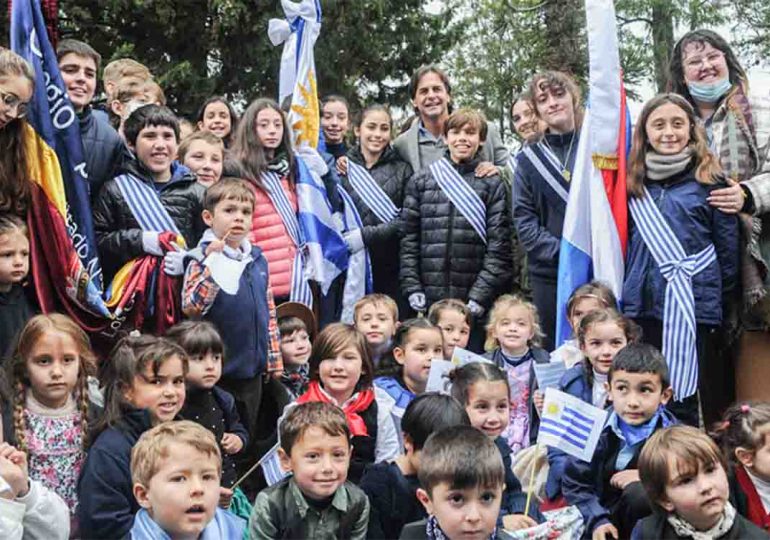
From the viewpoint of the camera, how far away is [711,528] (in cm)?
461

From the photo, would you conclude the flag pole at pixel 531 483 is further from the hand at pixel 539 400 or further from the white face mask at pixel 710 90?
the white face mask at pixel 710 90

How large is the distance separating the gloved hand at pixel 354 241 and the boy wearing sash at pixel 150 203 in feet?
4.27

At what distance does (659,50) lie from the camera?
15242 mm

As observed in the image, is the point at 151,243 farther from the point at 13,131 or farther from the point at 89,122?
the point at 13,131

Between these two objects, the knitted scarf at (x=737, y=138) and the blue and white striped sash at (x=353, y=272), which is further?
the blue and white striped sash at (x=353, y=272)

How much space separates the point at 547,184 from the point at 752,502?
2.82m

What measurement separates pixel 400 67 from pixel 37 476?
1102cm

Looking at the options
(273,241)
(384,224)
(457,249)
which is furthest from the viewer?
(384,224)

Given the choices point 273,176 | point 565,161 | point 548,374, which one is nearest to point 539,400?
point 548,374

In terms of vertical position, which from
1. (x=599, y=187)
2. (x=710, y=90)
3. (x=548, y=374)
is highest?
(x=710, y=90)

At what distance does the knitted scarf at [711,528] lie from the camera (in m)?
4.57

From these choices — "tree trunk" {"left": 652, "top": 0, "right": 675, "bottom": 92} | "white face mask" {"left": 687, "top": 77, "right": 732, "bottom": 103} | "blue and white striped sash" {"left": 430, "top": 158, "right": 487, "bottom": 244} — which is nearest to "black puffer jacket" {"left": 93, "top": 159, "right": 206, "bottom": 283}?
"blue and white striped sash" {"left": 430, "top": 158, "right": 487, "bottom": 244}

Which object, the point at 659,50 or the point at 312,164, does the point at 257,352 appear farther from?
the point at 659,50

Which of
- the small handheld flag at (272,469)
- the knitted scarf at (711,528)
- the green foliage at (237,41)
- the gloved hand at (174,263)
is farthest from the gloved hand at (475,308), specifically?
the green foliage at (237,41)
